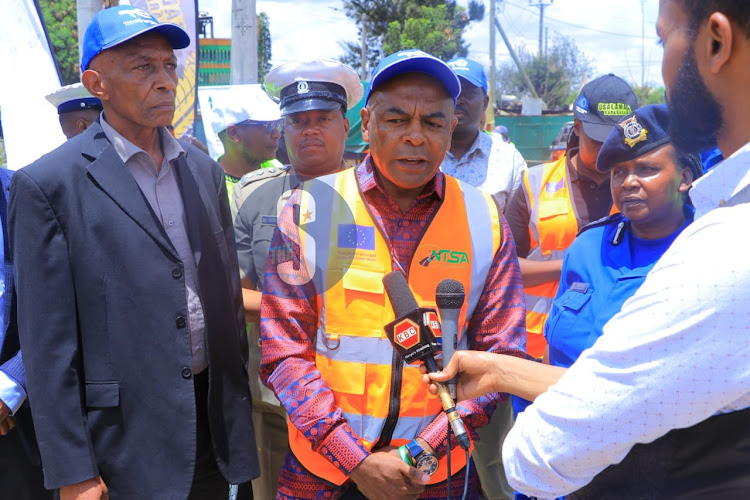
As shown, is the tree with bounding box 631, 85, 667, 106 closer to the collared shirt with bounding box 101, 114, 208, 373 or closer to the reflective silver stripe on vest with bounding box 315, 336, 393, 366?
the collared shirt with bounding box 101, 114, 208, 373

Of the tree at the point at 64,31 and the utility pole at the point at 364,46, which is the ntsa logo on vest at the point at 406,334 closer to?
the tree at the point at 64,31

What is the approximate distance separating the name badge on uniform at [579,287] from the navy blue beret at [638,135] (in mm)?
543

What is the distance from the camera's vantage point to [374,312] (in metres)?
2.22

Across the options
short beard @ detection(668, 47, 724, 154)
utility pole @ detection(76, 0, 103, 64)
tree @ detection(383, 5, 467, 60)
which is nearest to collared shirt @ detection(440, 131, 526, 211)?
short beard @ detection(668, 47, 724, 154)

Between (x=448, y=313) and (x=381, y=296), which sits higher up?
(x=448, y=313)

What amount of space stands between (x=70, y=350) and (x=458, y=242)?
1313 millimetres

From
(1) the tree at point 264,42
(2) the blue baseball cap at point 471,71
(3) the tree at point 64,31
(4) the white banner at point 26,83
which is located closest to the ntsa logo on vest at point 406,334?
(2) the blue baseball cap at point 471,71

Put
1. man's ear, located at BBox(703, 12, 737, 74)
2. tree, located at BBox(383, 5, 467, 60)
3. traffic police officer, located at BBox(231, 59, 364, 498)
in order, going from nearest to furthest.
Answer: man's ear, located at BBox(703, 12, 737, 74), traffic police officer, located at BBox(231, 59, 364, 498), tree, located at BBox(383, 5, 467, 60)

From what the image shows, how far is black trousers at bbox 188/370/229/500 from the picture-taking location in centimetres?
254

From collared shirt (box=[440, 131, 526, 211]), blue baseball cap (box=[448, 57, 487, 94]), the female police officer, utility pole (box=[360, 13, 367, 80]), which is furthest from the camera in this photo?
utility pole (box=[360, 13, 367, 80])

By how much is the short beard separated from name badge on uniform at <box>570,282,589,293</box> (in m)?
1.24

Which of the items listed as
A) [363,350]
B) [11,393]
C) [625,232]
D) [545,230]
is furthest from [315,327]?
[545,230]

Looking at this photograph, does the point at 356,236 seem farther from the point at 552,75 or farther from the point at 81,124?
the point at 552,75

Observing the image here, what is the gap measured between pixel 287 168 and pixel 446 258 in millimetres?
1803
